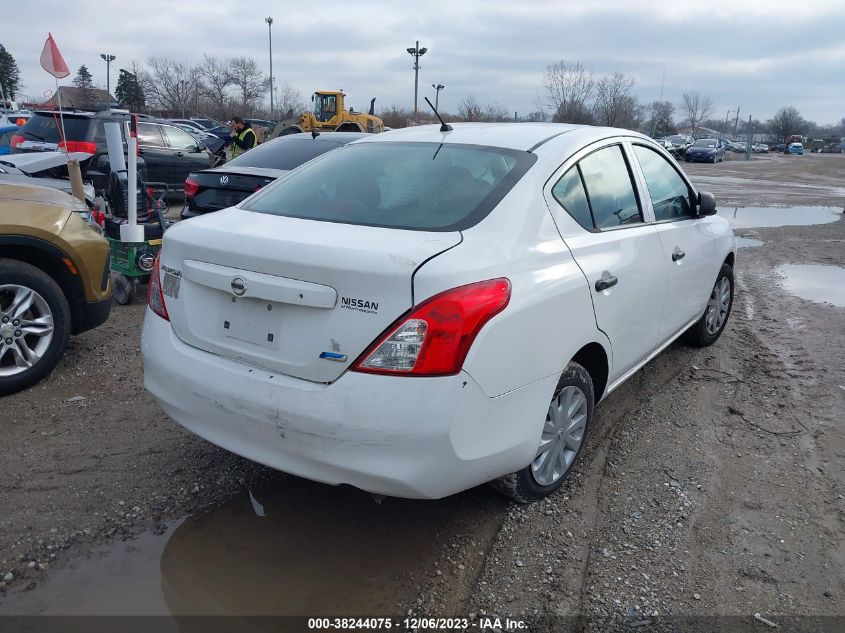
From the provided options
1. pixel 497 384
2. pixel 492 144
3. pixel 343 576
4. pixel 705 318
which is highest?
pixel 492 144

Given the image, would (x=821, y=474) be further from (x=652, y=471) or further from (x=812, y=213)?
(x=812, y=213)

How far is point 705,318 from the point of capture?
539 centimetres

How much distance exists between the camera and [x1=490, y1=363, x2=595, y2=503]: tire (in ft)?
10.0

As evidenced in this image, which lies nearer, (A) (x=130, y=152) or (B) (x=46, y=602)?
(B) (x=46, y=602)

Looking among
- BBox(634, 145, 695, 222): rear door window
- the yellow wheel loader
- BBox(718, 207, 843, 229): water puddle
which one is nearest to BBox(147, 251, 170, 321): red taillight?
BBox(634, 145, 695, 222): rear door window

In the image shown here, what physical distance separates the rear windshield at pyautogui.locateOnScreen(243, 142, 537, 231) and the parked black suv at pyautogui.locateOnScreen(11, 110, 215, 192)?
754cm

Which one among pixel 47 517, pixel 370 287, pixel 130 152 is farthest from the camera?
pixel 130 152

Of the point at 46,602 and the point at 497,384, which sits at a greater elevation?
the point at 497,384

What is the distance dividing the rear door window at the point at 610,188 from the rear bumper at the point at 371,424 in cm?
114

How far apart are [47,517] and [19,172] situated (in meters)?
6.47

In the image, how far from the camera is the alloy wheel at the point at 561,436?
10.2ft

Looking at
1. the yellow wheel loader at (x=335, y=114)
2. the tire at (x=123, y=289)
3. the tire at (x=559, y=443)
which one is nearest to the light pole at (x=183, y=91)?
the yellow wheel loader at (x=335, y=114)

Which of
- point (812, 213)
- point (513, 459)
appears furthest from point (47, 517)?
point (812, 213)

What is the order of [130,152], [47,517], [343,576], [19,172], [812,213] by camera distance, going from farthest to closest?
[812,213]
[19,172]
[130,152]
[47,517]
[343,576]
